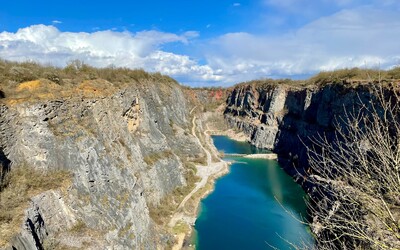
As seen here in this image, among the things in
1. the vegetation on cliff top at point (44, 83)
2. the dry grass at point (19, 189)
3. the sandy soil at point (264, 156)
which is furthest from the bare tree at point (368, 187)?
the sandy soil at point (264, 156)

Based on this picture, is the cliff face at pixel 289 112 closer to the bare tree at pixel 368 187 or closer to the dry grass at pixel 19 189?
the bare tree at pixel 368 187

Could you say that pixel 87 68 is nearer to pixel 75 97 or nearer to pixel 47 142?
pixel 75 97

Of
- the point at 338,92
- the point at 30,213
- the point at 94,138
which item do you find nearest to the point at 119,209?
the point at 94,138

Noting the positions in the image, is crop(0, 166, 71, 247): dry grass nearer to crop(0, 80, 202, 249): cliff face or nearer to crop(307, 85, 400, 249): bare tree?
crop(0, 80, 202, 249): cliff face

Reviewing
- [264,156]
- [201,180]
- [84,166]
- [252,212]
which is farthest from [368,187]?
[264,156]

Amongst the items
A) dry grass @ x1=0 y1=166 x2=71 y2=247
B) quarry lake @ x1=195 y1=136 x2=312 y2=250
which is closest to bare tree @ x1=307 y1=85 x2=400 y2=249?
quarry lake @ x1=195 y1=136 x2=312 y2=250

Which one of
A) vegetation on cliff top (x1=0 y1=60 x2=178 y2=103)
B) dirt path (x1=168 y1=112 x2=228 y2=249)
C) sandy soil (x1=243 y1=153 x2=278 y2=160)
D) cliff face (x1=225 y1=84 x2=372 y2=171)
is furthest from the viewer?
sandy soil (x1=243 y1=153 x2=278 y2=160)
